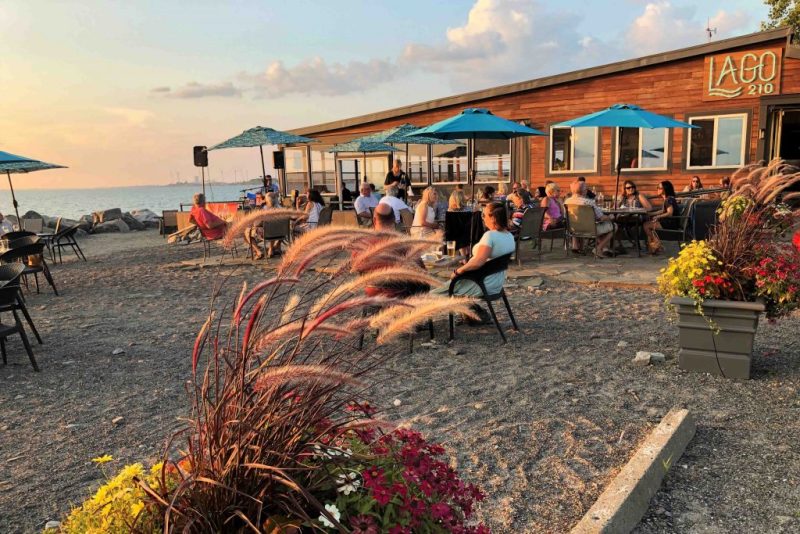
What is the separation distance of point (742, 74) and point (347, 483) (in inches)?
554

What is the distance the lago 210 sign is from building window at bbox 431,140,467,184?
19.9 ft

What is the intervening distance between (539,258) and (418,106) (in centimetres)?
845

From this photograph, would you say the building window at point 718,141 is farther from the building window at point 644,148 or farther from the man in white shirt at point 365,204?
the man in white shirt at point 365,204

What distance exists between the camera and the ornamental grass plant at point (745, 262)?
150 inches

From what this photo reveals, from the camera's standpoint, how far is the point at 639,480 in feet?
8.16

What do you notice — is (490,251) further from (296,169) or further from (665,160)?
(296,169)

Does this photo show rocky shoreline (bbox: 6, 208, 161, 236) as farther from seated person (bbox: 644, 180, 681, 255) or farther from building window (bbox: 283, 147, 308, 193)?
seated person (bbox: 644, 180, 681, 255)

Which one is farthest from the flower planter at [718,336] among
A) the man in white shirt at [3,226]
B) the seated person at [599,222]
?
the man in white shirt at [3,226]

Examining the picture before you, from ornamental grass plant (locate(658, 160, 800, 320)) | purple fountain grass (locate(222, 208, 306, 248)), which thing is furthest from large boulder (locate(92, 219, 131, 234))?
purple fountain grass (locate(222, 208, 306, 248))

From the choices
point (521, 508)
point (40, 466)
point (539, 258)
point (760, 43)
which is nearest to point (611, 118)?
point (539, 258)

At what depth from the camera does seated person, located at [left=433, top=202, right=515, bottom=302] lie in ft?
15.8

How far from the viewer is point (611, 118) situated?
942 centimetres

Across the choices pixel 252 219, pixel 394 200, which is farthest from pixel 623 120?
pixel 252 219

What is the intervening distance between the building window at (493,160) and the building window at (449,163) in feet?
1.67
